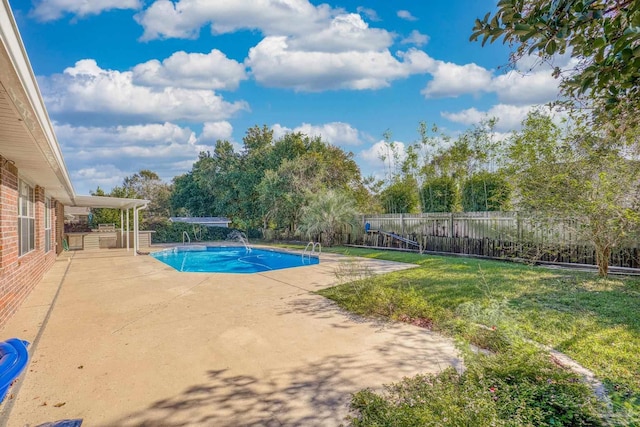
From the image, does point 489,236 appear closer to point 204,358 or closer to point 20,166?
point 204,358

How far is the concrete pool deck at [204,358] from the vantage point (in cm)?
285

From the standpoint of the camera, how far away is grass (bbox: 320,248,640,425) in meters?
3.49

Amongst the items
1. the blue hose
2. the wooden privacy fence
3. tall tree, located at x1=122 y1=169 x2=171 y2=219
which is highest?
tall tree, located at x1=122 y1=169 x2=171 y2=219

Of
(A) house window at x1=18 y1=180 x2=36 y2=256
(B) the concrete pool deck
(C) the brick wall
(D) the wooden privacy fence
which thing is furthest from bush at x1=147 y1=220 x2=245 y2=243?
(B) the concrete pool deck

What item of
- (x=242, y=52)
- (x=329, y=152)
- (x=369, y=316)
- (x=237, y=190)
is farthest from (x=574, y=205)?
(x=237, y=190)

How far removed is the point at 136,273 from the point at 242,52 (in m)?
11.3

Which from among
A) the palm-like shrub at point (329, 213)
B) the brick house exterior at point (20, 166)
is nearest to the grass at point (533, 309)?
the brick house exterior at point (20, 166)

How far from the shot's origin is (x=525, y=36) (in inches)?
78.2

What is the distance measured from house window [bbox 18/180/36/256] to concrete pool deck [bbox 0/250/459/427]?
1.16 meters

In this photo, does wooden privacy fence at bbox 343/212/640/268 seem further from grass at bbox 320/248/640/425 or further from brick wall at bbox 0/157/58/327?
brick wall at bbox 0/157/58/327

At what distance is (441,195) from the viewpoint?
1572cm

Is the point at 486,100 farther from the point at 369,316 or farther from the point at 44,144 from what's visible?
the point at 44,144

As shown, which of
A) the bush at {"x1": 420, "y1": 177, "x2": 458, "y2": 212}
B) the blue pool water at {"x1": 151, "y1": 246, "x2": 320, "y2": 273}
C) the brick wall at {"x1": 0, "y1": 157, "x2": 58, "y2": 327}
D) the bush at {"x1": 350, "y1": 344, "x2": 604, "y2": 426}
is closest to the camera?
the bush at {"x1": 350, "y1": 344, "x2": 604, "y2": 426}

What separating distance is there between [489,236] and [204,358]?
1088cm
